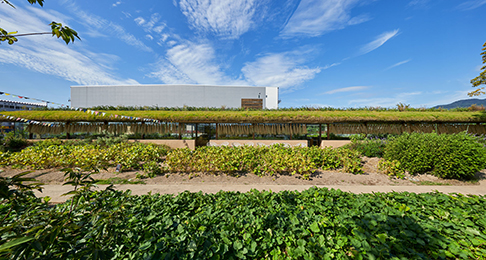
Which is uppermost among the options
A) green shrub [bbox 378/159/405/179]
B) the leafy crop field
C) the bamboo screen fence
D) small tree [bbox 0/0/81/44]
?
small tree [bbox 0/0/81/44]

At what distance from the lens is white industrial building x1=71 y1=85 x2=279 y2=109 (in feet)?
94.2

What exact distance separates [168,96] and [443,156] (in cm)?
3130

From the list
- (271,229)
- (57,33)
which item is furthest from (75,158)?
(271,229)

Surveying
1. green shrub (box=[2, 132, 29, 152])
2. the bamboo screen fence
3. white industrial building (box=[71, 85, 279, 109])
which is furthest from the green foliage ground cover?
white industrial building (box=[71, 85, 279, 109])

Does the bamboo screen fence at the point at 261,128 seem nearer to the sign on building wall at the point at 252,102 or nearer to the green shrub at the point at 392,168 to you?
the green shrub at the point at 392,168

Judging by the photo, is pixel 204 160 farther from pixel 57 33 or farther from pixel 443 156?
pixel 443 156

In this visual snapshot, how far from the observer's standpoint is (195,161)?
6.35m

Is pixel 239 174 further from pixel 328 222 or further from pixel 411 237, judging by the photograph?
pixel 411 237

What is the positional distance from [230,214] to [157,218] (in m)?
1.00

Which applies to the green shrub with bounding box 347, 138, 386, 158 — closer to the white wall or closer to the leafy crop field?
the leafy crop field

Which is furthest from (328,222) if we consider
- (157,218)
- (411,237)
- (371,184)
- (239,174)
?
(371,184)

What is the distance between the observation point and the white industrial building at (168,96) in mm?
28719

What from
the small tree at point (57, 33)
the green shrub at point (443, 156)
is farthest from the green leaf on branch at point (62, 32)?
the green shrub at point (443, 156)

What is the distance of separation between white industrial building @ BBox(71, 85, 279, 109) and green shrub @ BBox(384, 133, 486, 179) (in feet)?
75.0
